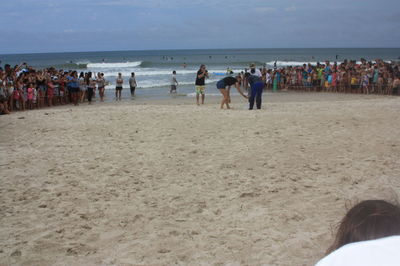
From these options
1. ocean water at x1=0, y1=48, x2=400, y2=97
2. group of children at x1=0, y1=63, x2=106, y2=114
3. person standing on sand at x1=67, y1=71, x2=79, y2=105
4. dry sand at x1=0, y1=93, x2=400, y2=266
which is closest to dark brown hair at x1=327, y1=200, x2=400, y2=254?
dry sand at x1=0, y1=93, x2=400, y2=266

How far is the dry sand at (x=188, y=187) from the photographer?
12.7ft

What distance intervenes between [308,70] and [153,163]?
16550 mm

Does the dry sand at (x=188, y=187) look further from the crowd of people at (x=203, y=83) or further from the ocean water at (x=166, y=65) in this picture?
the ocean water at (x=166, y=65)

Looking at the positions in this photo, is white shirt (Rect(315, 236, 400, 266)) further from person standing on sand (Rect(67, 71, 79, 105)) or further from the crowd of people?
person standing on sand (Rect(67, 71, 79, 105))

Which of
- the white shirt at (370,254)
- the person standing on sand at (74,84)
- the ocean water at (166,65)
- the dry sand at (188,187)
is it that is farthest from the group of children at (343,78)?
the white shirt at (370,254)

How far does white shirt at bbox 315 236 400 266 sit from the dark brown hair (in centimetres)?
9

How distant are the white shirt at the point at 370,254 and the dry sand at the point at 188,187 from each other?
1936 millimetres

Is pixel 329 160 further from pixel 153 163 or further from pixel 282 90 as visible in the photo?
pixel 282 90

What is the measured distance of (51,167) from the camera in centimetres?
646

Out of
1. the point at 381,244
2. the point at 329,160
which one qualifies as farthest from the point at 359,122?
the point at 381,244

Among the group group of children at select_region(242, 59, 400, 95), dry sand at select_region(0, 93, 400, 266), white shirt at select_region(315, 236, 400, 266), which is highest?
group of children at select_region(242, 59, 400, 95)

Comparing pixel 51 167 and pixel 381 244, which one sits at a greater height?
pixel 381 244

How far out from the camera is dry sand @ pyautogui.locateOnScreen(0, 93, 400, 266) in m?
3.88

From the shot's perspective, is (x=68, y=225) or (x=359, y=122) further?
(x=359, y=122)
